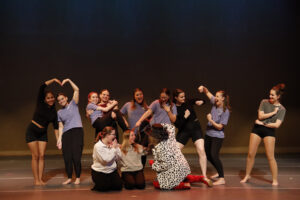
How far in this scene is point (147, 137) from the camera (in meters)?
5.79

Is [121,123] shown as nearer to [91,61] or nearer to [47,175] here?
[47,175]

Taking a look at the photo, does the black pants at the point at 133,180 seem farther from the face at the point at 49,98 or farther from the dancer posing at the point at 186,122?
the face at the point at 49,98

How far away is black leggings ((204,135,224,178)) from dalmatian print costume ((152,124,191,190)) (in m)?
0.54

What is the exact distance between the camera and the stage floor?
16.4ft

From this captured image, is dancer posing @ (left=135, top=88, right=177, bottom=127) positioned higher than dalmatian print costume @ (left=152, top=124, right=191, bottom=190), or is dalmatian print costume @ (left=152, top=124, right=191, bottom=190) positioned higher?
dancer posing @ (left=135, top=88, right=177, bottom=127)

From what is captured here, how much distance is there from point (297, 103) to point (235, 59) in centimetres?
181

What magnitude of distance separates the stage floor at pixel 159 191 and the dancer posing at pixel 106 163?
0.13 m

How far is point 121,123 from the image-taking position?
19.8 feet

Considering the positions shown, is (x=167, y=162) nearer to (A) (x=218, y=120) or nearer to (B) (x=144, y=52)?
(A) (x=218, y=120)

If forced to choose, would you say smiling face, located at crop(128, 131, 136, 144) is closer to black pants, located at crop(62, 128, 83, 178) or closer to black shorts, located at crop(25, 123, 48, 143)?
black pants, located at crop(62, 128, 83, 178)

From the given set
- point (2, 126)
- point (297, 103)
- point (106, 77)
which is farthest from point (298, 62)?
point (2, 126)

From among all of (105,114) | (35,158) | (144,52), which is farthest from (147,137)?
(144,52)

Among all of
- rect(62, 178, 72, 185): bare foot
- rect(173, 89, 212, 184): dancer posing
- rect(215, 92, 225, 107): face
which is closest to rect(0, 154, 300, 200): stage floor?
rect(62, 178, 72, 185): bare foot

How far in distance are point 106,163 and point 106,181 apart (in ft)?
0.77
